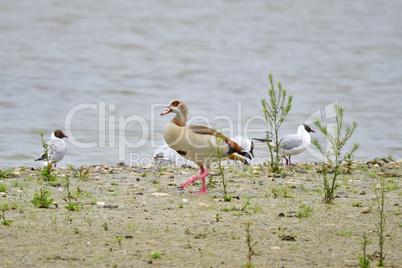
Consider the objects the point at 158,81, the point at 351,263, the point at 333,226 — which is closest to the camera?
the point at 351,263

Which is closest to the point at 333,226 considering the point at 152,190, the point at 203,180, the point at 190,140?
the point at 203,180

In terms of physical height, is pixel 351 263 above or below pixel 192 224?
below

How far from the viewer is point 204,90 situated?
20188 mm

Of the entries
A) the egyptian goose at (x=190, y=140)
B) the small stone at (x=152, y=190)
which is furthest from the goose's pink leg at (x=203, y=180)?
the small stone at (x=152, y=190)

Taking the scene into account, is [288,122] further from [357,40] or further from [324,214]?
[357,40]

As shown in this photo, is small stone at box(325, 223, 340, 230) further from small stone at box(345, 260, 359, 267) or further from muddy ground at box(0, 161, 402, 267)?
small stone at box(345, 260, 359, 267)

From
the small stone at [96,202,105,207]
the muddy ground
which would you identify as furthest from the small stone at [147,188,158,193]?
the small stone at [96,202,105,207]

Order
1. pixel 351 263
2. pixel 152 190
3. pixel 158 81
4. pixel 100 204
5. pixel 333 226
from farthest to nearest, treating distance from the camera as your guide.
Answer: pixel 158 81 < pixel 152 190 < pixel 100 204 < pixel 333 226 < pixel 351 263

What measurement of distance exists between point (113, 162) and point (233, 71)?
1241 cm

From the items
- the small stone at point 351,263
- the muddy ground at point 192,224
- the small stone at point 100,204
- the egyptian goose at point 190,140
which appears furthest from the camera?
the egyptian goose at point 190,140

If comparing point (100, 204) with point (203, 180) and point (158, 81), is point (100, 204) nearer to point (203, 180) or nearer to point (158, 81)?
point (203, 180)

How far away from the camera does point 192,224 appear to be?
6312mm

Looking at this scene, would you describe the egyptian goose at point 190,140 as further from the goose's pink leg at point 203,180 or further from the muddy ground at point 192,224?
the muddy ground at point 192,224

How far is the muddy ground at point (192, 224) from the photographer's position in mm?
5340
